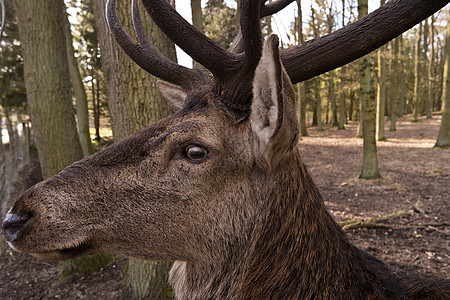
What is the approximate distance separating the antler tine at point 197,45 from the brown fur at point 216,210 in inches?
9.5

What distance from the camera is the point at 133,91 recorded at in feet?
10.9

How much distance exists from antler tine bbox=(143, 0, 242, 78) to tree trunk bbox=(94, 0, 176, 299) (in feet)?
5.32

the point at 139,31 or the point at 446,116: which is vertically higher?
the point at 139,31

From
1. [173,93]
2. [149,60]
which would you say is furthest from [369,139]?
[149,60]

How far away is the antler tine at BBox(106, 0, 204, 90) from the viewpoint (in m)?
2.25

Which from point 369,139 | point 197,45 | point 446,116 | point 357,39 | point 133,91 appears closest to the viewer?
point 357,39

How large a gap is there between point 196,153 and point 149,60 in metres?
1.00

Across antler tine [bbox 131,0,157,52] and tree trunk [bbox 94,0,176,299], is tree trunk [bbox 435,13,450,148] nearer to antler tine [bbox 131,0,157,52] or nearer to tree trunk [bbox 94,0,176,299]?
tree trunk [bbox 94,0,176,299]

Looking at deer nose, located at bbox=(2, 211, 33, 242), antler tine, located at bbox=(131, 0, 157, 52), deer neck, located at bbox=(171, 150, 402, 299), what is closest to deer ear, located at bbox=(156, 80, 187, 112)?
antler tine, located at bbox=(131, 0, 157, 52)

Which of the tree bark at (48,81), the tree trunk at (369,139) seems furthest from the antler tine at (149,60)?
the tree trunk at (369,139)

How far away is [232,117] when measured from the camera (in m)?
1.77

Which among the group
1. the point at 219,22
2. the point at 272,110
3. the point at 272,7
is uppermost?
the point at 219,22

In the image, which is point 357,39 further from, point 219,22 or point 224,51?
point 219,22

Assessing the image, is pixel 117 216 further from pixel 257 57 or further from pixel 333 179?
pixel 333 179
